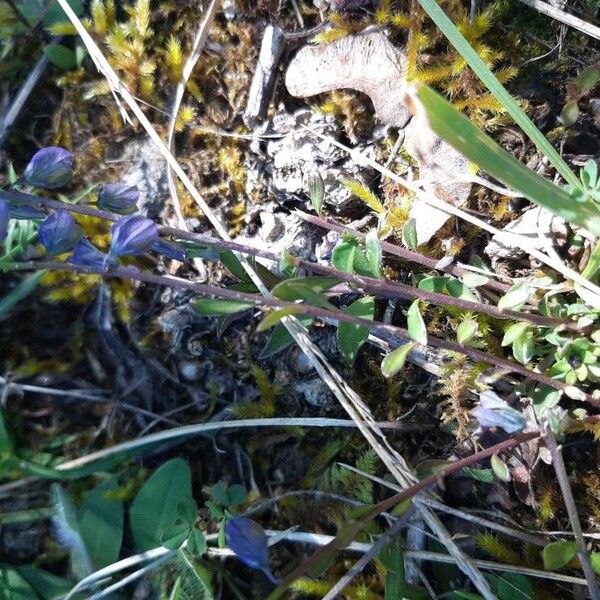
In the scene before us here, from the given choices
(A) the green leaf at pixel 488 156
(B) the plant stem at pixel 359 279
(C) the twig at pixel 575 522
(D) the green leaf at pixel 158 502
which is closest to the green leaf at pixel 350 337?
(B) the plant stem at pixel 359 279

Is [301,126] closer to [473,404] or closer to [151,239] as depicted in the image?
[151,239]

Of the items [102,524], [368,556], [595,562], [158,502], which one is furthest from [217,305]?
[595,562]

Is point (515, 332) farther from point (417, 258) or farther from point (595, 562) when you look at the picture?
point (595, 562)

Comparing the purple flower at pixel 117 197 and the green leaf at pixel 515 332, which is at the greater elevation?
the purple flower at pixel 117 197

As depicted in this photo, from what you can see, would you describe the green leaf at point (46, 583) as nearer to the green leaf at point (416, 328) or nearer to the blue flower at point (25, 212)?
the blue flower at point (25, 212)

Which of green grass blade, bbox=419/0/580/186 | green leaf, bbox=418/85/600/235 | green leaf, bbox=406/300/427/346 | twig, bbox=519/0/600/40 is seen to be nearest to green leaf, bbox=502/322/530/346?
green leaf, bbox=406/300/427/346

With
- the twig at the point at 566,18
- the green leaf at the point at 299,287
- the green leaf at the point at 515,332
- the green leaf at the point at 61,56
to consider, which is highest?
the twig at the point at 566,18

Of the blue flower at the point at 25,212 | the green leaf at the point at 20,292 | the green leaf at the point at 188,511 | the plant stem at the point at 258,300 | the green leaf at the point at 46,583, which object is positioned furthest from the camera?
the green leaf at the point at 20,292
